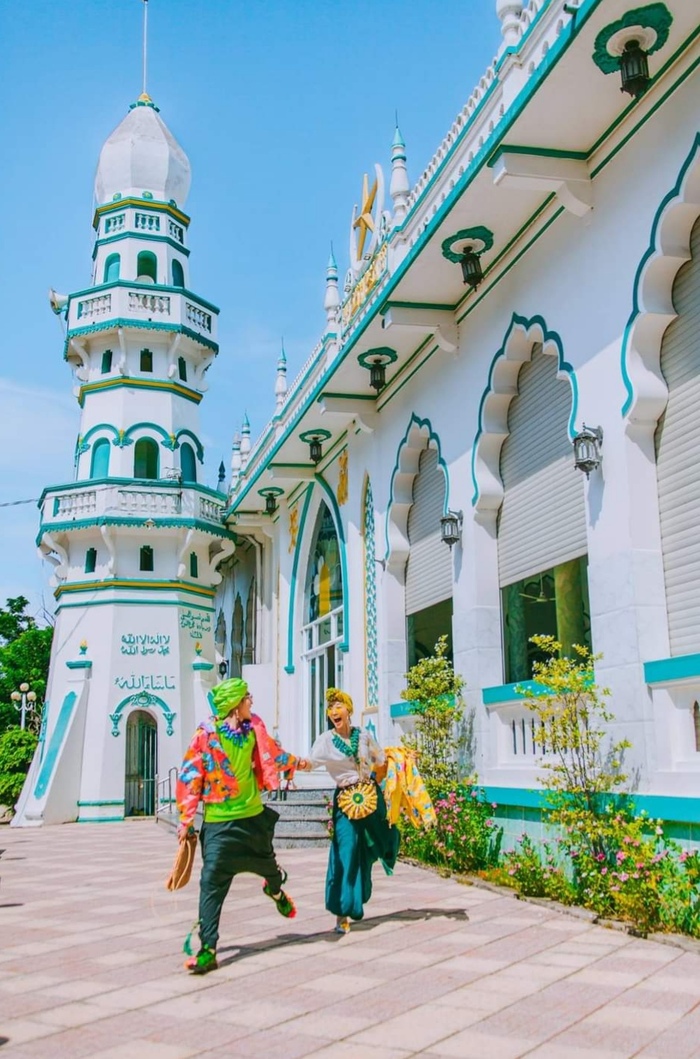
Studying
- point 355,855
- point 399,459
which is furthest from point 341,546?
point 355,855

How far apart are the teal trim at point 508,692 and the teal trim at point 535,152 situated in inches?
171

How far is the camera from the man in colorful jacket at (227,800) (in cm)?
563

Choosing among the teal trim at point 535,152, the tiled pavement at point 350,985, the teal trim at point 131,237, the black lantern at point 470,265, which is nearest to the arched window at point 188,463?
the teal trim at point 131,237

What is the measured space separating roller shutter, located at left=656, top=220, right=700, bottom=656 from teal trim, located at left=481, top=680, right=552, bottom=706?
5.26ft

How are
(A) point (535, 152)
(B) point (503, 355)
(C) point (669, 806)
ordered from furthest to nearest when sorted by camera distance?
(B) point (503, 355)
(A) point (535, 152)
(C) point (669, 806)

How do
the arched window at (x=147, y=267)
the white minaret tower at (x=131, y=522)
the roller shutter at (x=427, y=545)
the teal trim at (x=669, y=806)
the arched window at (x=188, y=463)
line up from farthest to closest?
1. the arched window at (x=147, y=267)
2. the arched window at (x=188, y=463)
3. the white minaret tower at (x=131, y=522)
4. the roller shutter at (x=427, y=545)
5. the teal trim at (x=669, y=806)

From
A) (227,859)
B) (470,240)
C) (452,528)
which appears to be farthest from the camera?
(452,528)

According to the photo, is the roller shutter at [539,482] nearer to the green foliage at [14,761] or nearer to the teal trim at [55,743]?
the teal trim at [55,743]

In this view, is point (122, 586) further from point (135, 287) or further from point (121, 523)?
point (135, 287)

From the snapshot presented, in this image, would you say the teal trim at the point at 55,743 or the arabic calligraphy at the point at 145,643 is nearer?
the teal trim at the point at 55,743

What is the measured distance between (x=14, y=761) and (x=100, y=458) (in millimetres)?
6807

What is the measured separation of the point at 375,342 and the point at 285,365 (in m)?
7.66

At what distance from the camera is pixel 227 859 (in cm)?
573

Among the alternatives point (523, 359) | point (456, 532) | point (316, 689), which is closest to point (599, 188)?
point (523, 359)
